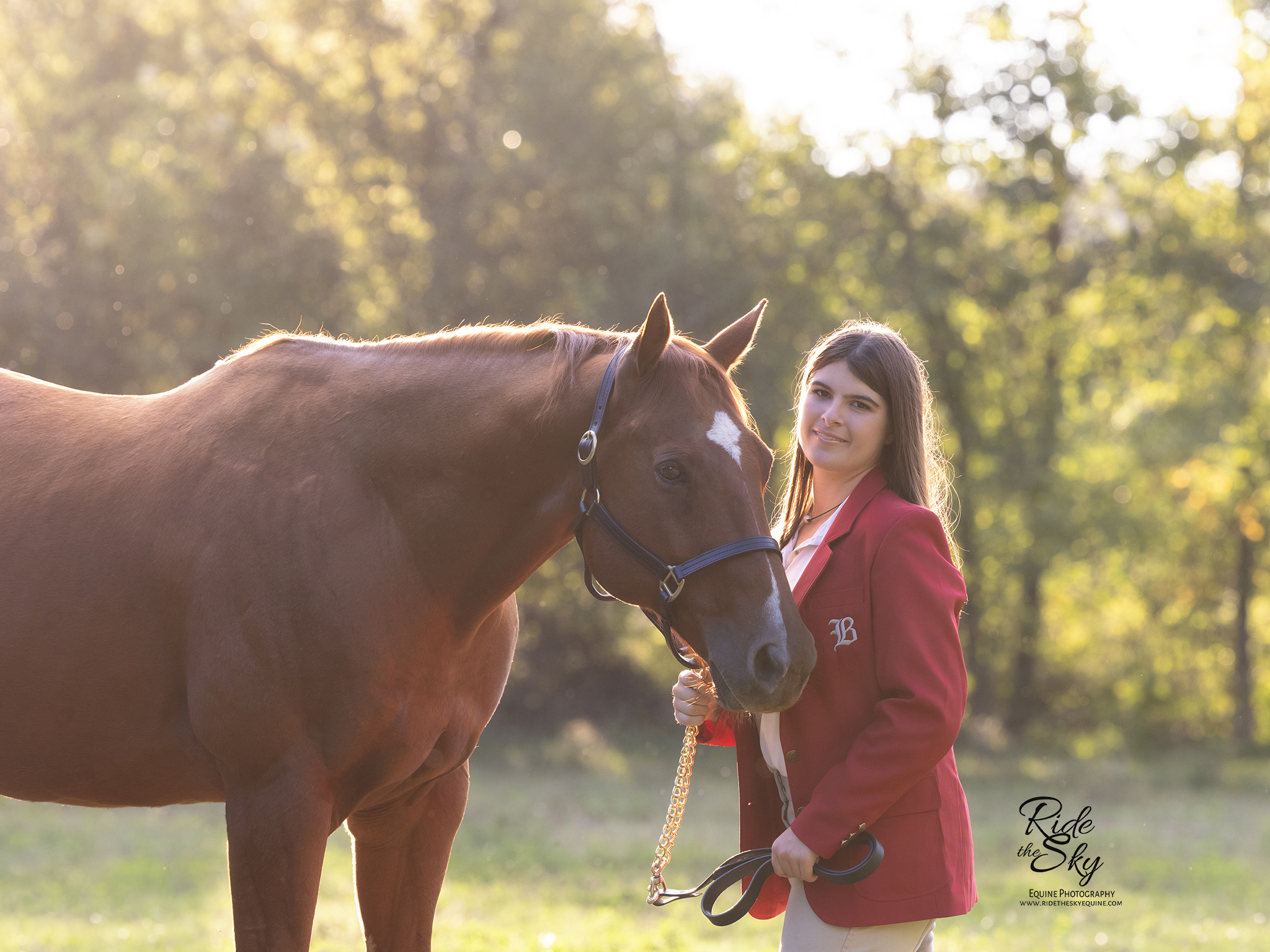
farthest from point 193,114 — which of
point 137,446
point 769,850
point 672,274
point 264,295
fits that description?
point 769,850

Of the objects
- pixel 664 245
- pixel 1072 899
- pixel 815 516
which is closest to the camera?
pixel 815 516

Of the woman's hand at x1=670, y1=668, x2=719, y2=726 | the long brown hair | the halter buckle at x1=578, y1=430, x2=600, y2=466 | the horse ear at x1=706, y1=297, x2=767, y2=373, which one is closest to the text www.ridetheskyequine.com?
the woman's hand at x1=670, y1=668, x2=719, y2=726

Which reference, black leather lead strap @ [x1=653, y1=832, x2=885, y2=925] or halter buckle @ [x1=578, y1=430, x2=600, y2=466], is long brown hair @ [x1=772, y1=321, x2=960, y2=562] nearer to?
halter buckle @ [x1=578, y1=430, x2=600, y2=466]

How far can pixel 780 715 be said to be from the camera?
2.63 metres

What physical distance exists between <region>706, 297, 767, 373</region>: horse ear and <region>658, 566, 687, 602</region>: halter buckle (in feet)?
2.01

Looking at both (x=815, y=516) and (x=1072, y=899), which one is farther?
(x=1072, y=899)

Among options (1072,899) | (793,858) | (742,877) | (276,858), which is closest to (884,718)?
(793,858)

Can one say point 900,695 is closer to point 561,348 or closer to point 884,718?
point 884,718

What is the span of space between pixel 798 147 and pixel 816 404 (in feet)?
47.3

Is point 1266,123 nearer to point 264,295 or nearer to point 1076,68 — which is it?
point 1076,68

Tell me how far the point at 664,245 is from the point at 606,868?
26.1 ft

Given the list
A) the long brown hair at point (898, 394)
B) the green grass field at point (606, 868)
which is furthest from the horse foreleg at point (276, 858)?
the green grass field at point (606, 868)

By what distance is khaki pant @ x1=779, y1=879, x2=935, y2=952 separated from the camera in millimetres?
2408

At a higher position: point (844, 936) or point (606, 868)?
point (844, 936)
